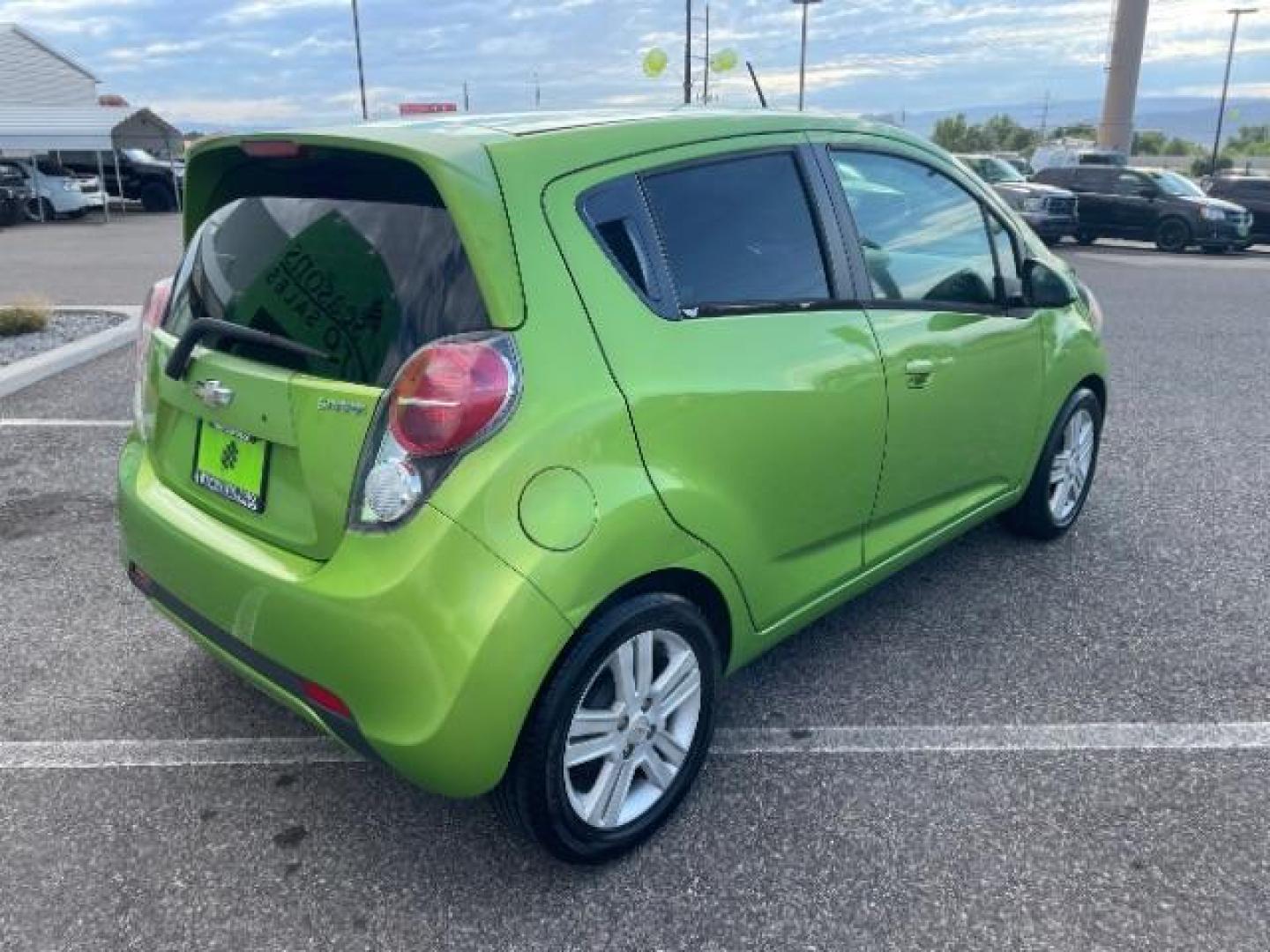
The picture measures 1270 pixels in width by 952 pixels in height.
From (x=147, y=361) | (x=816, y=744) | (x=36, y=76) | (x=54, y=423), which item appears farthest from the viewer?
(x=36, y=76)

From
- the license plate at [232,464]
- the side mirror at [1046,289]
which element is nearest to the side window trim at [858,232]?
the side mirror at [1046,289]

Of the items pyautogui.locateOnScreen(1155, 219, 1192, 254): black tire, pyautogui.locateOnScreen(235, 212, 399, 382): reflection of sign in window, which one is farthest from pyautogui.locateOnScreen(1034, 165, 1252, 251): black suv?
pyautogui.locateOnScreen(235, 212, 399, 382): reflection of sign in window

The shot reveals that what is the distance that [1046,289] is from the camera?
363 cm

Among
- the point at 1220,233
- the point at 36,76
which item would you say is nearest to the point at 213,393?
the point at 1220,233

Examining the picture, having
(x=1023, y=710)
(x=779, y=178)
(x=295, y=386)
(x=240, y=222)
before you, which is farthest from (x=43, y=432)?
(x=1023, y=710)

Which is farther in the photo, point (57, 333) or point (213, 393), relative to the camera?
point (57, 333)

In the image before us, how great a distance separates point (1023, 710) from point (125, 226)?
25630mm

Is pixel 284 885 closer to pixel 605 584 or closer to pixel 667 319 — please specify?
pixel 605 584

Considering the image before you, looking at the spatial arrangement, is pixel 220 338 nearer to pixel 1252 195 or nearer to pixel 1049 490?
pixel 1049 490

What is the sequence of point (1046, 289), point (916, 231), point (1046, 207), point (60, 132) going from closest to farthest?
point (916, 231), point (1046, 289), point (1046, 207), point (60, 132)

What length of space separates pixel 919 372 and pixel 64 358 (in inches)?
265

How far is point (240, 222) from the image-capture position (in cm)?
261

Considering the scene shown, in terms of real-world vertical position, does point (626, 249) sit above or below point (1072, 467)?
above

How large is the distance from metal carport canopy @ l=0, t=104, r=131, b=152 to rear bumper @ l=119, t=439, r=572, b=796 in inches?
1074
